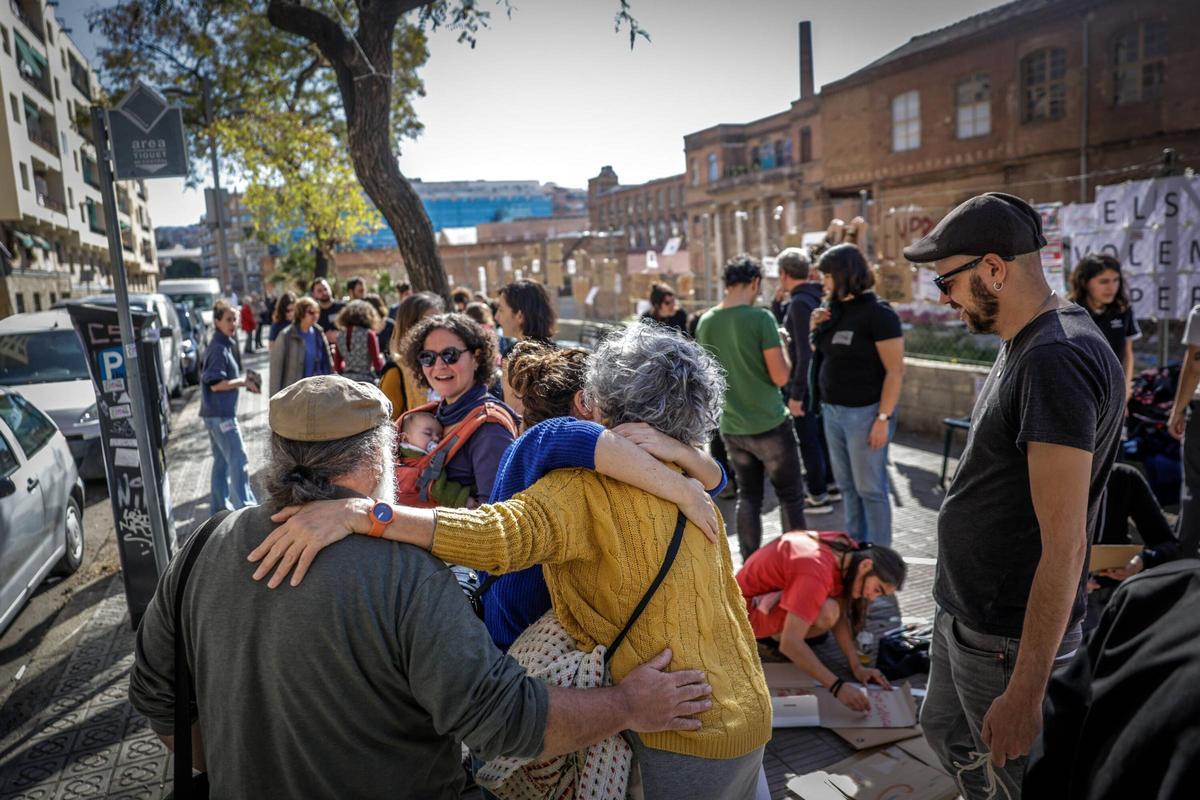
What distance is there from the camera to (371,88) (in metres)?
7.24

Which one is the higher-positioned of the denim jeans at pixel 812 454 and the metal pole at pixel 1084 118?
the metal pole at pixel 1084 118

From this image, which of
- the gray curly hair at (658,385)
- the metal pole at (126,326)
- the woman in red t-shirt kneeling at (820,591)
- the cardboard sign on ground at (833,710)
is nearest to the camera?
the gray curly hair at (658,385)

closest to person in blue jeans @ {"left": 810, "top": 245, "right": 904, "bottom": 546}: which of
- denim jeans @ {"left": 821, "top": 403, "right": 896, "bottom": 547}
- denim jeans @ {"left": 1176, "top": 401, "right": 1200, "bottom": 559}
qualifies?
denim jeans @ {"left": 821, "top": 403, "right": 896, "bottom": 547}

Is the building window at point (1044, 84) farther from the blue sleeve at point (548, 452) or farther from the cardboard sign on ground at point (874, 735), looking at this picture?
the blue sleeve at point (548, 452)

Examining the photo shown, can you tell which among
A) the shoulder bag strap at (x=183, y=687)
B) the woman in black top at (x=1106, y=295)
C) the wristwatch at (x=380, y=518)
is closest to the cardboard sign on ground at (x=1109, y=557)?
the woman in black top at (x=1106, y=295)

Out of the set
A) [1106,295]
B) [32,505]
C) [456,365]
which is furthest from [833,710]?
[32,505]

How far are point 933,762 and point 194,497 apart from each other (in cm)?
742

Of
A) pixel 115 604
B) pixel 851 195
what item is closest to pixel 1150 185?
pixel 115 604

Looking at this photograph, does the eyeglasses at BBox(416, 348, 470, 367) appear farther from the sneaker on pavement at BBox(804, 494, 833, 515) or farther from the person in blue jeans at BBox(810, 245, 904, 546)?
the sneaker on pavement at BBox(804, 494, 833, 515)

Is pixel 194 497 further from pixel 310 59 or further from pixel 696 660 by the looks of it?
pixel 310 59

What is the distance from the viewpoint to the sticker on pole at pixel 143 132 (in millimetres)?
4008

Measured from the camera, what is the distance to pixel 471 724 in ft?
5.32

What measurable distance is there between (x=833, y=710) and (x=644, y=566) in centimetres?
234

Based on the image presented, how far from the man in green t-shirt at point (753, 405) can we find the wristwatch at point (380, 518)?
11.8 ft
